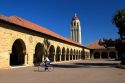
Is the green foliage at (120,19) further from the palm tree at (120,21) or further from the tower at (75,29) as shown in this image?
the tower at (75,29)

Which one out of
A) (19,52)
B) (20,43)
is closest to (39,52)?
(19,52)

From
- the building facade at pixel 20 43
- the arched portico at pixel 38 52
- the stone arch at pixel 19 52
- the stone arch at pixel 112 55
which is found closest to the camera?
the building facade at pixel 20 43

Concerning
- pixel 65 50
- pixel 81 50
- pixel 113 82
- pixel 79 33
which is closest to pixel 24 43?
pixel 113 82

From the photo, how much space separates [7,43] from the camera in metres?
23.2

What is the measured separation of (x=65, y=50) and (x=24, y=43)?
2060 cm

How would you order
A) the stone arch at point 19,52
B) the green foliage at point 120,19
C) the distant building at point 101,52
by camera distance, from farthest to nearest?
the distant building at point 101,52
the green foliage at point 120,19
the stone arch at point 19,52

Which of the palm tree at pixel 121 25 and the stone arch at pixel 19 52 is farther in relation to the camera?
the palm tree at pixel 121 25

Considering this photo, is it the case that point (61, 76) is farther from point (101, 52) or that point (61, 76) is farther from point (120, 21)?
point (101, 52)

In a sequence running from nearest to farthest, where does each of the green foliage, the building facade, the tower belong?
the building facade → the green foliage → the tower

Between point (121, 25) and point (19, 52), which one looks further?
point (121, 25)

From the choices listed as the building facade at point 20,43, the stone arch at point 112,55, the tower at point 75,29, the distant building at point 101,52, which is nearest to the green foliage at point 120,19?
the building facade at point 20,43

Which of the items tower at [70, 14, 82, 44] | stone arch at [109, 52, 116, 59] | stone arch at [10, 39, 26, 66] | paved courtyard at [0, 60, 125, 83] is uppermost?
tower at [70, 14, 82, 44]

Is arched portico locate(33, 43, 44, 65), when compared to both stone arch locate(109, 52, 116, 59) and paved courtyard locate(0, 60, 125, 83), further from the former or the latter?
stone arch locate(109, 52, 116, 59)

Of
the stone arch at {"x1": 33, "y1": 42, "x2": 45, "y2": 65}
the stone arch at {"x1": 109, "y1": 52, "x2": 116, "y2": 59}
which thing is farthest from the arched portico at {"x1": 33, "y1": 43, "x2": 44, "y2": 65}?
the stone arch at {"x1": 109, "y1": 52, "x2": 116, "y2": 59}
